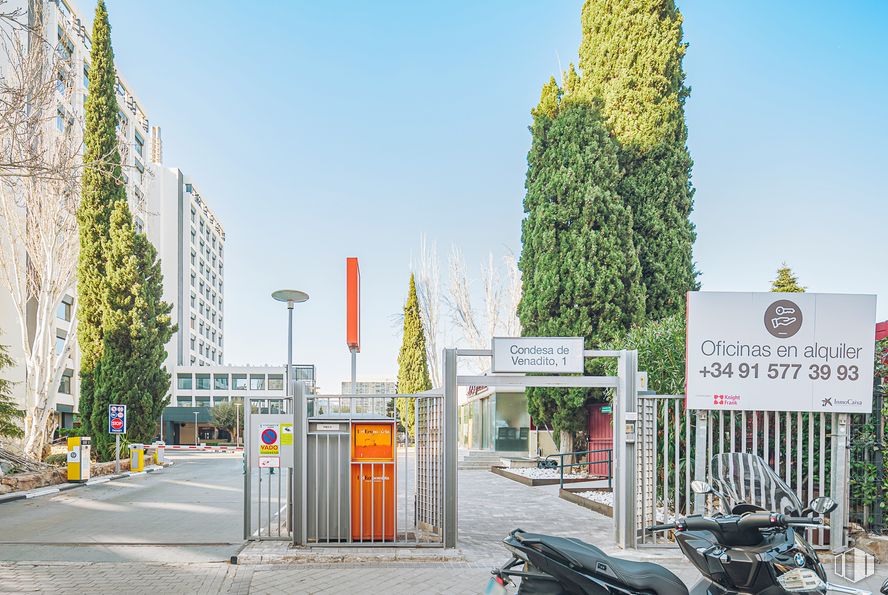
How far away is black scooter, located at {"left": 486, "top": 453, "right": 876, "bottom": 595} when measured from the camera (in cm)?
316

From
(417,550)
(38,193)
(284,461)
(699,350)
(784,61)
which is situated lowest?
(417,550)

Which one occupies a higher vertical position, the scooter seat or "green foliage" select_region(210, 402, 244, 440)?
the scooter seat

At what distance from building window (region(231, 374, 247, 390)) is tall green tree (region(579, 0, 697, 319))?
62.4 meters

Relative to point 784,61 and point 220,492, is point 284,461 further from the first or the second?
point 784,61

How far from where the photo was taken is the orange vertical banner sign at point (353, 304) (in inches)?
428

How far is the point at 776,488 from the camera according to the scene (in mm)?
3975

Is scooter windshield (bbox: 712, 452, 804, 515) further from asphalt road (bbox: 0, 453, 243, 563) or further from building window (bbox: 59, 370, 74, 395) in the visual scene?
building window (bbox: 59, 370, 74, 395)

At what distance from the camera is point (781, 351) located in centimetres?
719

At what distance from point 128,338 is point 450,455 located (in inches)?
680

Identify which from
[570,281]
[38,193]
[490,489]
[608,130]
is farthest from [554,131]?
[38,193]

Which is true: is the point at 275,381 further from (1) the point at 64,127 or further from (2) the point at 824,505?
(2) the point at 824,505

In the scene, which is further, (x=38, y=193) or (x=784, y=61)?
(x=38, y=193)

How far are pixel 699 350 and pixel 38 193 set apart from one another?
18.2 meters

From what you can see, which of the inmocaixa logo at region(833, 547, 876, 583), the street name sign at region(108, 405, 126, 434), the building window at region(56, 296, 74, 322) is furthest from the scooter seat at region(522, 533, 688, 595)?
the building window at region(56, 296, 74, 322)
